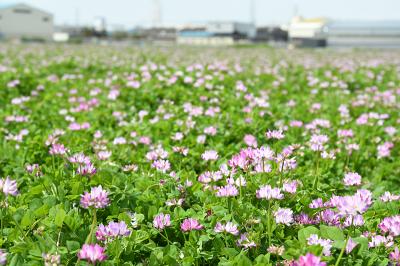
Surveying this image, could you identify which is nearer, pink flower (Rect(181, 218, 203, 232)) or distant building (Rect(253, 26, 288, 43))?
pink flower (Rect(181, 218, 203, 232))

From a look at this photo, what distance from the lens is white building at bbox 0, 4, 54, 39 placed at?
5600 centimetres

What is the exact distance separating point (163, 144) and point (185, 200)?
154 centimetres

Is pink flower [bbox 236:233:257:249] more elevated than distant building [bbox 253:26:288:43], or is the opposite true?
distant building [bbox 253:26:288:43]

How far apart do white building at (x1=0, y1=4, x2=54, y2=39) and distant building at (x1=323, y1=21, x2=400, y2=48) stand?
33.3m

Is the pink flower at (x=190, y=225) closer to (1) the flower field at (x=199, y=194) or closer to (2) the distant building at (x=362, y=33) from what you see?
(1) the flower field at (x=199, y=194)

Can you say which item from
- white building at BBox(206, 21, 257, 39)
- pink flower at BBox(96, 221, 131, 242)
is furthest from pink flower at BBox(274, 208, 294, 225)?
white building at BBox(206, 21, 257, 39)

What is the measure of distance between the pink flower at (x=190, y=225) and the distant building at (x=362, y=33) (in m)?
40.3

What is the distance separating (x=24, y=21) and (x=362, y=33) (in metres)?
40.2

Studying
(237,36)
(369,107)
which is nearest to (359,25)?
(237,36)

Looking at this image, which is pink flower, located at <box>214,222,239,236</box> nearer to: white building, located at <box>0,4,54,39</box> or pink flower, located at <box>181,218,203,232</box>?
pink flower, located at <box>181,218,203,232</box>

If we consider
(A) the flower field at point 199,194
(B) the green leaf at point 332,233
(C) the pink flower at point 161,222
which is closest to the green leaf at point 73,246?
(A) the flower field at point 199,194

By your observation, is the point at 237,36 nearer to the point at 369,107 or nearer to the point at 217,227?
the point at 369,107

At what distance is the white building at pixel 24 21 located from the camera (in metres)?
56.0

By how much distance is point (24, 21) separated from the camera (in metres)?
57.2
